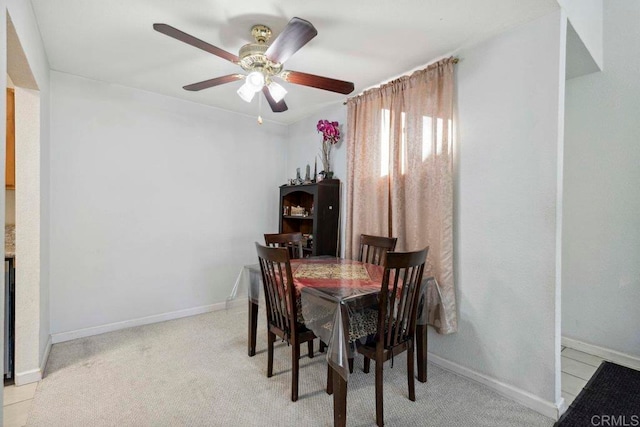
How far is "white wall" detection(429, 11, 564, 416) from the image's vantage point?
1868mm

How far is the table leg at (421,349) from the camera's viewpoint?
2156 mm

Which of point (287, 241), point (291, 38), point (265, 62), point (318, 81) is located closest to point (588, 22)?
point (318, 81)

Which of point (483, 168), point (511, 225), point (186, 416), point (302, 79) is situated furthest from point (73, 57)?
point (511, 225)

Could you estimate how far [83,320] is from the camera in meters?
2.89

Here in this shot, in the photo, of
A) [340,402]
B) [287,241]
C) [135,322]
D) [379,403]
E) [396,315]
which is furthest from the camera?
[135,322]

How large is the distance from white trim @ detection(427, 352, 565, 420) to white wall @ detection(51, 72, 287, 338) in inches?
103

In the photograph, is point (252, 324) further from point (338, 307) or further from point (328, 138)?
point (328, 138)

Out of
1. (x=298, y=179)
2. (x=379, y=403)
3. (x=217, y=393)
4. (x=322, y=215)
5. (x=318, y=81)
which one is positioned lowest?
(x=217, y=393)

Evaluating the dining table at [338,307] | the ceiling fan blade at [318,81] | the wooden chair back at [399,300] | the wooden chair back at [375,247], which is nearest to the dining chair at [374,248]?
the wooden chair back at [375,247]

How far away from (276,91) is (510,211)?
1807 mm

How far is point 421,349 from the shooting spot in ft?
7.14

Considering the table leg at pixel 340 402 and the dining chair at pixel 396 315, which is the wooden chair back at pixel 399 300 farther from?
the table leg at pixel 340 402

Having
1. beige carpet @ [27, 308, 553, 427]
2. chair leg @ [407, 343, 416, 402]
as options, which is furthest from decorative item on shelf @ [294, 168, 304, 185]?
chair leg @ [407, 343, 416, 402]

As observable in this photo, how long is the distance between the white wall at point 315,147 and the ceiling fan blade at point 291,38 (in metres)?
1.59
